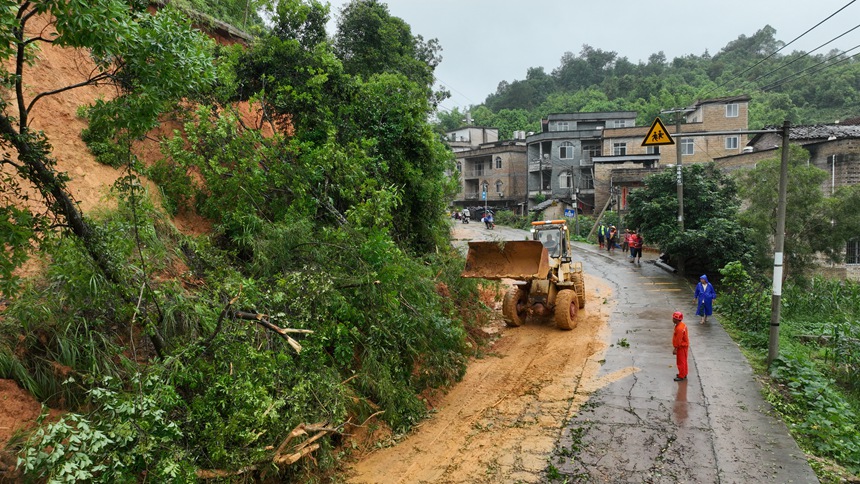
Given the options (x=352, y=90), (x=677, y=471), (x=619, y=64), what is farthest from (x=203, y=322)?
(x=619, y=64)

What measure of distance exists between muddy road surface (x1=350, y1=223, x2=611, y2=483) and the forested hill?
2653cm

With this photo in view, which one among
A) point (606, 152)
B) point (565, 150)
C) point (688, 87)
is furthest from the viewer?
point (688, 87)

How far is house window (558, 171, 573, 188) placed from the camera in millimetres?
50263

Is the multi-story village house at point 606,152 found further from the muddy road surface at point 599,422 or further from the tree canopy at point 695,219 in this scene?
the muddy road surface at point 599,422

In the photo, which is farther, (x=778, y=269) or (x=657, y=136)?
(x=657, y=136)

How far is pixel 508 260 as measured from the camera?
45.8 ft

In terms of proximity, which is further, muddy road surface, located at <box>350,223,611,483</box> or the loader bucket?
the loader bucket

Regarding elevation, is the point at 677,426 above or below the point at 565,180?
below

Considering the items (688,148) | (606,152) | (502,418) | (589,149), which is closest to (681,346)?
(502,418)

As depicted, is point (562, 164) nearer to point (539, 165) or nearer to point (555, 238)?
point (539, 165)

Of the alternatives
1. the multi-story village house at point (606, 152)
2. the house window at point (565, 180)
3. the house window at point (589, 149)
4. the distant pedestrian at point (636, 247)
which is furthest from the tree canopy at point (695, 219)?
the house window at point (589, 149)

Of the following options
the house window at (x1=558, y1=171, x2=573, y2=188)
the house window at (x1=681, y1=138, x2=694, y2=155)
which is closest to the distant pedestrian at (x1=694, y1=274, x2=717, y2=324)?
the house window at (x1=681, y1=138, x2=694, y2=155)

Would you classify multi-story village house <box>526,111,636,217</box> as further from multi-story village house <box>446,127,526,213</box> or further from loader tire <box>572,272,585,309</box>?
loader tire <box>572,272,585,309</box>

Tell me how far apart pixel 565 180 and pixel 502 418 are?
43.9 metres
